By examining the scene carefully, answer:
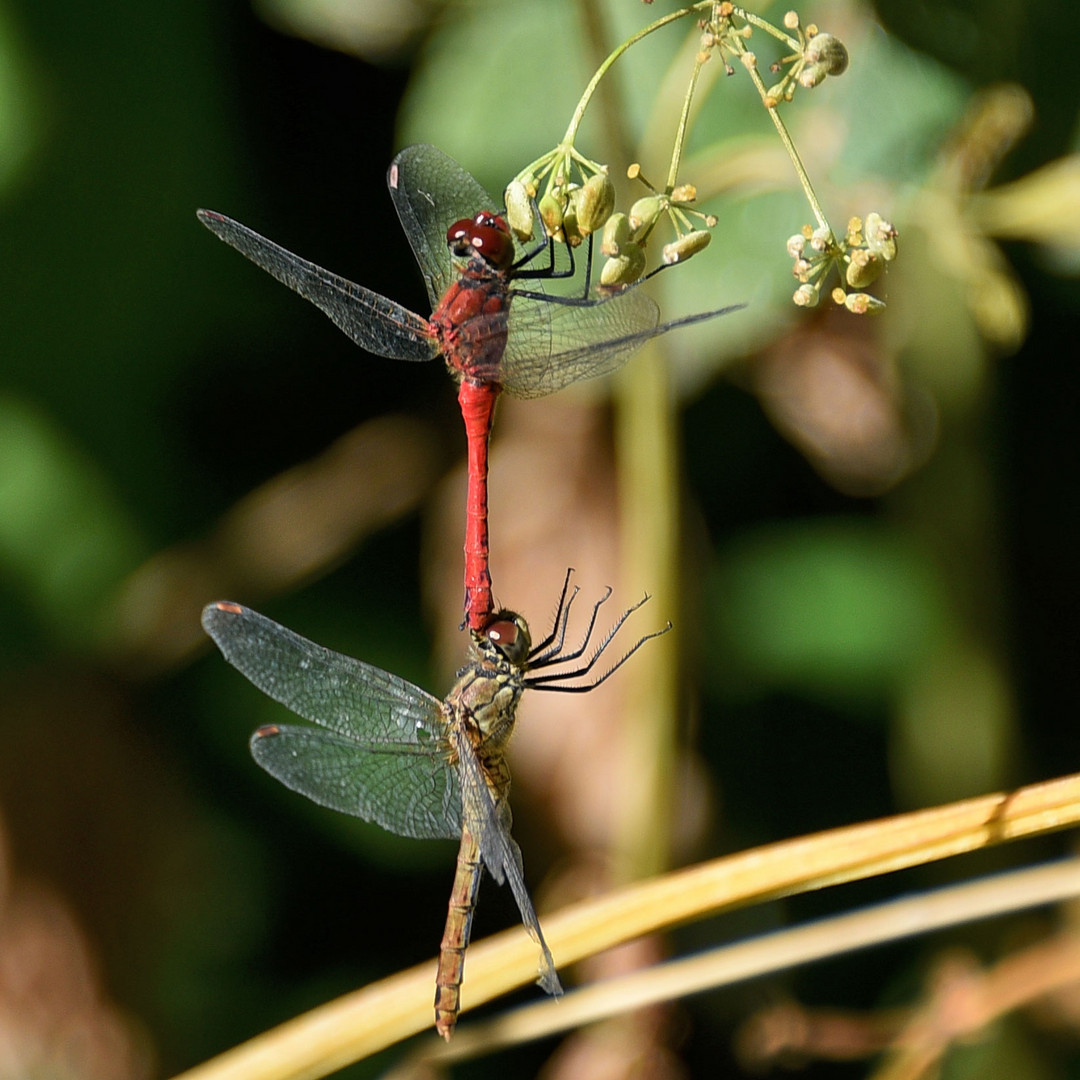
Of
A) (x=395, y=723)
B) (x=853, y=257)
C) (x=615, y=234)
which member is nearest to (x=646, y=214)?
(x=615, y=234)

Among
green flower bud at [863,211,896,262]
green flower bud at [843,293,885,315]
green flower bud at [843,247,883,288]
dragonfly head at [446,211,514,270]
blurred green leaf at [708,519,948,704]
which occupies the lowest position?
blurred green leaf at [708,519,948,704]

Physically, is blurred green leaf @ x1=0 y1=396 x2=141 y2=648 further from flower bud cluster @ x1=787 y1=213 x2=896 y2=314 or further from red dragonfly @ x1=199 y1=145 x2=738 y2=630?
flower bud cluster @ x1=787 y1=213 x2=896 y2=314

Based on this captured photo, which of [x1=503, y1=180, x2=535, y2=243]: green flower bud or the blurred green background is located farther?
the blurred green background

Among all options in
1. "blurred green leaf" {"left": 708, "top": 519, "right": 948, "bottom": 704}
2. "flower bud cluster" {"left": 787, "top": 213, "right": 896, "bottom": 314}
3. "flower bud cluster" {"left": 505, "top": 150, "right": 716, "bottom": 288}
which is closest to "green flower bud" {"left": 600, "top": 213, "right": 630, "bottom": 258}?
"flower bud cluster" {"left": 505, "top": 150, "right": 716, "bottom": 288}

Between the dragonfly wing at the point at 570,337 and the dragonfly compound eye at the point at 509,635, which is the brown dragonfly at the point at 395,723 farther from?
the dragonfly wing at the point at 570,337

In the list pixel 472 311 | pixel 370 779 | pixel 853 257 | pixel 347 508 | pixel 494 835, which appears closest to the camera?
pixel 853 257

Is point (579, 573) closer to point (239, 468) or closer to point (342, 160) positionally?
point (239, 468)

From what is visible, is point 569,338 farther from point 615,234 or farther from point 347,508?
point 347,508
